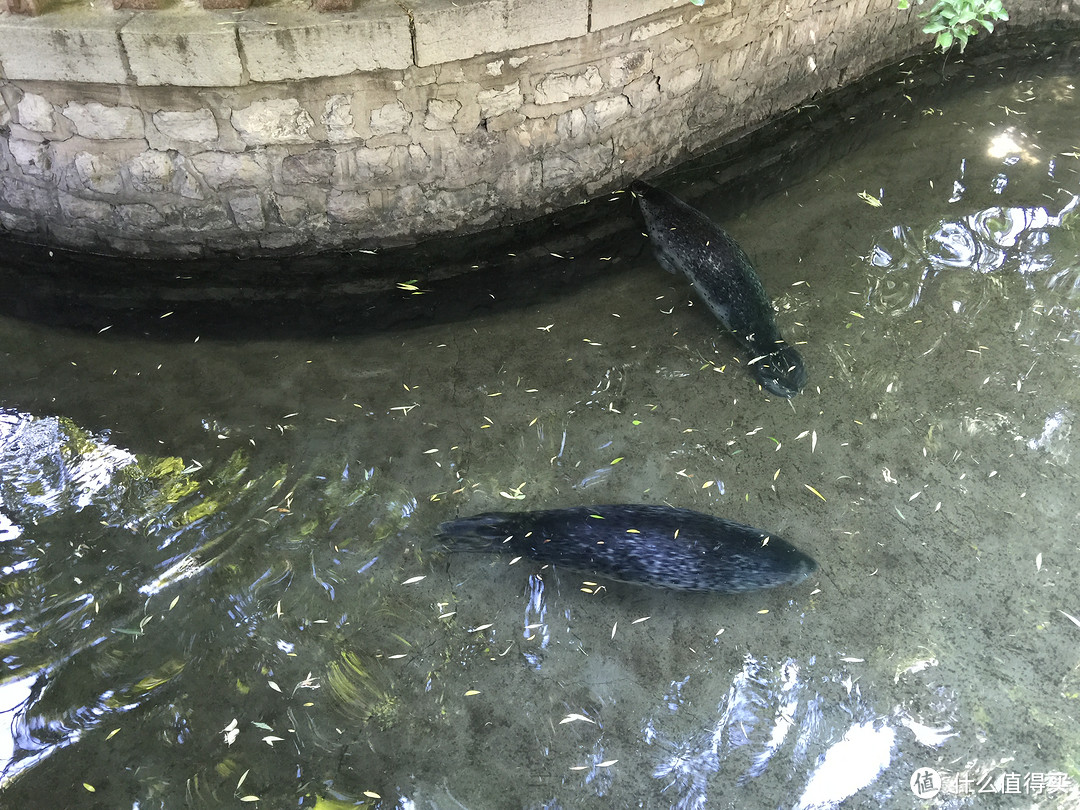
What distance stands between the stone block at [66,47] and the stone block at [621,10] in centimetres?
259

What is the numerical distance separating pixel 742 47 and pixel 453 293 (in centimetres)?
288

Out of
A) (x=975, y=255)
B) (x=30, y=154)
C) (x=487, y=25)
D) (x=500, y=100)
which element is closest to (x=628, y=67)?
(x=500, y=100)

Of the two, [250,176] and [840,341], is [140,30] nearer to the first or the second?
[250,176]

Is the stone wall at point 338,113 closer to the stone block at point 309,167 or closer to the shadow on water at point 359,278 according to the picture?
the stone block at point 309,167

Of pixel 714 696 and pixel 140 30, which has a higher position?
pixel 140 30

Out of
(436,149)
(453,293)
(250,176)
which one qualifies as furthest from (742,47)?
(250,176)

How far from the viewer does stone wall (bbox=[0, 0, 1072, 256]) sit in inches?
154

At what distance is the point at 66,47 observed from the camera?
3.84 metres

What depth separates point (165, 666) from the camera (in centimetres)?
288

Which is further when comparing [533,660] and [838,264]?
[838,264]

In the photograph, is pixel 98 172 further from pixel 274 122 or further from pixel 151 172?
pixel 274 122

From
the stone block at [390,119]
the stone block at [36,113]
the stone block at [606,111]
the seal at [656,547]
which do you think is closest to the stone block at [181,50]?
the stone block at [36,113]

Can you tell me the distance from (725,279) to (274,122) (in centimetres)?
276

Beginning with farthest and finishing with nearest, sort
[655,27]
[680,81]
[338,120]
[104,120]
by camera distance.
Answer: [680,81], [655,27], [338,120], [104,120]
